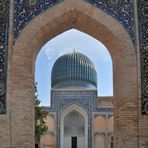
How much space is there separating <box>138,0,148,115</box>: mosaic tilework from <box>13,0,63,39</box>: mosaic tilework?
1.63m

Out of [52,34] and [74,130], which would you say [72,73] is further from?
[52,34]

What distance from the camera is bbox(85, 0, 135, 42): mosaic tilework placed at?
7.95 m

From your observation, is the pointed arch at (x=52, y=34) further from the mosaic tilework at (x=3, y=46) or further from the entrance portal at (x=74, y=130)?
the entrance portal at (x=74, y=130)

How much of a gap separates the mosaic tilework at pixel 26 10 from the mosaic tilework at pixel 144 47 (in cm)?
163

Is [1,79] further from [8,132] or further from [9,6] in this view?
[9,6]

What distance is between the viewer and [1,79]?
766 cm

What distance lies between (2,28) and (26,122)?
1847 mm

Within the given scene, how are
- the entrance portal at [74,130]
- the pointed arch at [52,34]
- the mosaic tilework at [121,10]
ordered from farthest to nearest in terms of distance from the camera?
the entrance portal at [74,130]
the mosaic tilework at [121,10]
the pointed arch at [52,34]

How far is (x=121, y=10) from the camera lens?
8.04 m

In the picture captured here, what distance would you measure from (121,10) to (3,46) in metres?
2.34

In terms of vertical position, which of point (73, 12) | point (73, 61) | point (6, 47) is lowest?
point (6, 47)

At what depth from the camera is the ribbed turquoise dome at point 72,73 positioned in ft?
94.9

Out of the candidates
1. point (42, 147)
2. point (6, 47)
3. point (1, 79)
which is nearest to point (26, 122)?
point (1, 79)

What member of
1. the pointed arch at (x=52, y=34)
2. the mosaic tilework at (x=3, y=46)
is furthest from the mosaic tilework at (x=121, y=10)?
the mosaic tilework at (x=3, y=46)
